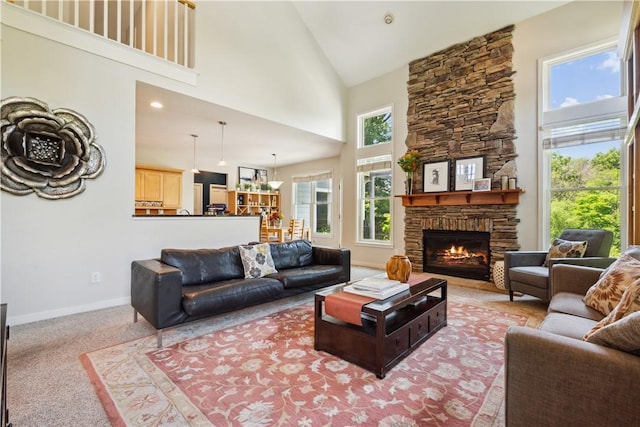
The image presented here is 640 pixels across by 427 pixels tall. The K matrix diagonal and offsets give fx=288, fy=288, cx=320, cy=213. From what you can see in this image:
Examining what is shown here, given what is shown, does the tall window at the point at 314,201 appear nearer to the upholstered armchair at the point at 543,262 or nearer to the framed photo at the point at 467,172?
the framed photo at the point at 467,172

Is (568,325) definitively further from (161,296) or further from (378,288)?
(161,296)

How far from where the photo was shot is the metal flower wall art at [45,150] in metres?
2.77

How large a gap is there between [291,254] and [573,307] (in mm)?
2824

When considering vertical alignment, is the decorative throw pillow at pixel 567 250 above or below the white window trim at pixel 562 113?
below

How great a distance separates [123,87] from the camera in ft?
11.3

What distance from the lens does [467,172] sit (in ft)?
15.5

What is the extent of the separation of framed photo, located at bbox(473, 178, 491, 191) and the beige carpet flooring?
5.37 ft

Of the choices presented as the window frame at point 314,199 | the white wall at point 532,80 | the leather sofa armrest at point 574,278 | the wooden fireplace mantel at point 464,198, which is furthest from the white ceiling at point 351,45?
the leather sofa armrest at point 574,278

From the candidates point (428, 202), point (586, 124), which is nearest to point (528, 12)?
point (586, 124)

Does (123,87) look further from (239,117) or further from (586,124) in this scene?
(586,124)

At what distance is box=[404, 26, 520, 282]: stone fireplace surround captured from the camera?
439cm

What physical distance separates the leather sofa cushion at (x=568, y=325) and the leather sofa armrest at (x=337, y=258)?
2.35m

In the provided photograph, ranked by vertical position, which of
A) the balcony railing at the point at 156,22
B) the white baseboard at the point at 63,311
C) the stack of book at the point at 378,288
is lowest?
the white baseboard at the point at 63,311

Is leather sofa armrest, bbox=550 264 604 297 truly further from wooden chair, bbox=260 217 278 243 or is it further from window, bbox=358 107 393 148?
wooden chair, bbox=260 217 278 243
